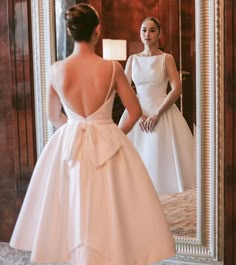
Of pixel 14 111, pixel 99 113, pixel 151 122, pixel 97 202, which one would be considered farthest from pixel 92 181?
pixel 14 111

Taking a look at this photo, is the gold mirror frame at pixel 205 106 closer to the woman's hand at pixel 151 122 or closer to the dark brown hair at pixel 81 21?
the woman's hand at pixel 151 122

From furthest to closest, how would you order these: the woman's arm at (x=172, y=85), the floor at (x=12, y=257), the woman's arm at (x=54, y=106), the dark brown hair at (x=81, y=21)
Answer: the floor at (x=12, y=257), the woman's arm at (x=172, y=85), the woman's arm at (x=54, y=106), the dark brown hair at (x=81, y=21)

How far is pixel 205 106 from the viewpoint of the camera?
2.42m

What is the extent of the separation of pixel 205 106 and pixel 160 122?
0.24 m

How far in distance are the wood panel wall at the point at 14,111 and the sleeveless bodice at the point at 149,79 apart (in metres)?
0.57

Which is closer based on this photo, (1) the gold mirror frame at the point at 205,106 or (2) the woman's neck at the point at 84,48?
(2) the woman's neck at the point at 84,48

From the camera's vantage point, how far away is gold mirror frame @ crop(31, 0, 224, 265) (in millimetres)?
2357

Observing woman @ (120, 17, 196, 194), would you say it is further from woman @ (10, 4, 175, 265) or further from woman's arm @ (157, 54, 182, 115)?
woman @ (10, 4, 175, 265)

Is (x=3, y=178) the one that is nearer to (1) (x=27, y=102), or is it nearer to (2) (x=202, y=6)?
(1) (x=27, y=102)

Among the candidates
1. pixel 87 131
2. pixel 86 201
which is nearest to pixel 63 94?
pixel 87 131

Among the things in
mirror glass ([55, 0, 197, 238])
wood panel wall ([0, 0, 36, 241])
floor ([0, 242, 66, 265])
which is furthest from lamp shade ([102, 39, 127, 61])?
floor ([0, 242, 66, 265])

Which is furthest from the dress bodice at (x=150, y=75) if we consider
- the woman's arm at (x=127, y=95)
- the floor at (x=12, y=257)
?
the floor at (x=12, y=257)

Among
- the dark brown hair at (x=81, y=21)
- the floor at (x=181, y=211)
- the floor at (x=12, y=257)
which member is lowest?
the floor at (x=12, y=257)

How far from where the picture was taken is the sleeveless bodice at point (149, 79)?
2514 millimetres
